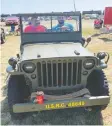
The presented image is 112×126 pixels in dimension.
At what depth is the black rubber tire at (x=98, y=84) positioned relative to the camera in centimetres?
545

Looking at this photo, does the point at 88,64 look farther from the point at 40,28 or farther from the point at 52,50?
the point at 40,28

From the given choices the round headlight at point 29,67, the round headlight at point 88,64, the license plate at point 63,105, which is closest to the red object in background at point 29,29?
the round headlight at point 29,67

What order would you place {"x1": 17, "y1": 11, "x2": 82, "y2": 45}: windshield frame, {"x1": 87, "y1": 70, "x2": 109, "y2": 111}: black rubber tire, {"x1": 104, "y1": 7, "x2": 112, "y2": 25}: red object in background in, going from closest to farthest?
{"x1": 87, "y1": 70, "x2": 109, "y2": 111}: black rubber tire → {"x1": 17, "y1": 11, "x2": 82, "y2": 45}: windshield frame → {"x1": 104, "y1": 7, "x2": 112, "y2": 25}: red object in background

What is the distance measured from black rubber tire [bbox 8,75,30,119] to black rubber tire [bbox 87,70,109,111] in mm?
1249

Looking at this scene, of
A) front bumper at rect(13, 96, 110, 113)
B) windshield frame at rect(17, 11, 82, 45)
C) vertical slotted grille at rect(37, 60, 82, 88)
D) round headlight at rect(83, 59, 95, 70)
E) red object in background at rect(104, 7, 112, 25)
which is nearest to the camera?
front bumper at rect(13, 96, 110, 113)

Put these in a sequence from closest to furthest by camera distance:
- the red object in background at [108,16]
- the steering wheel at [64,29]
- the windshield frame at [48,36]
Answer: the windshield frame at [48,36], the steering wheel at [64,29], the red object in background at [108,16]

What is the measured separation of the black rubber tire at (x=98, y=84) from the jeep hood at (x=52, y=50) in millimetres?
503

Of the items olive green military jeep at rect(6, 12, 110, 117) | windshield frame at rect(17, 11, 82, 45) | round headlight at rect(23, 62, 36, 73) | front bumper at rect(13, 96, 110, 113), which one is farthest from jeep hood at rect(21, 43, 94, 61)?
front bumper at rect(13, 96, 110, 113)

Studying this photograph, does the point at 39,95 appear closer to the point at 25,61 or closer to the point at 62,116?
the point at 25,61

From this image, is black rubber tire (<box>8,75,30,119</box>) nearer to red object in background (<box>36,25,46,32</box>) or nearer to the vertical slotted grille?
the vertical slotted grille

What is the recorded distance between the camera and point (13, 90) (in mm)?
5391

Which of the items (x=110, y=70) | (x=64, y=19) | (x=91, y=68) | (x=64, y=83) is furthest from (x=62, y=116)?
(x=110, y=70)

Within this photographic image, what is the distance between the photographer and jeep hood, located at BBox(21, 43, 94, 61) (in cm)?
523

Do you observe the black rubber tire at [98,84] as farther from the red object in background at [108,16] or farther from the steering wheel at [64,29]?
the red object in background at [108,16]
